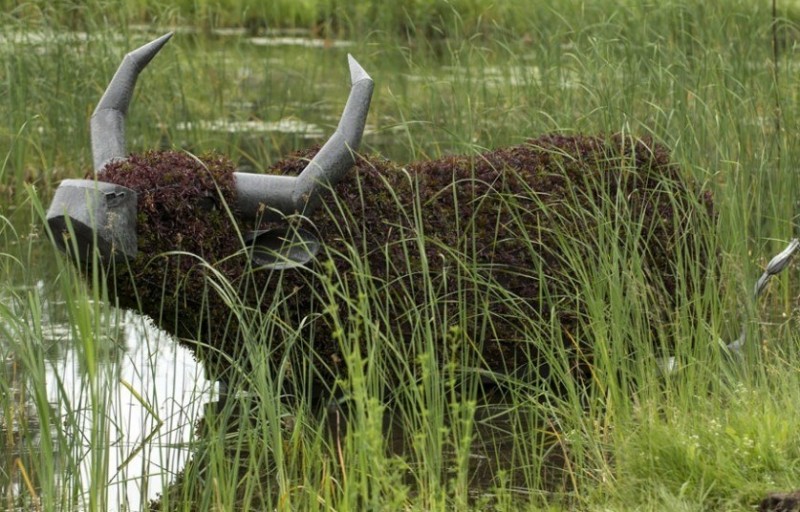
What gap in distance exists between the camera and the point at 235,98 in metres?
8.91

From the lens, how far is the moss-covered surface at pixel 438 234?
12.8 ft

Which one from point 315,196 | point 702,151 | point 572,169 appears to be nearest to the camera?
point 315,196

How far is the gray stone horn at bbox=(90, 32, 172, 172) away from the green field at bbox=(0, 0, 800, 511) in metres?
0.45

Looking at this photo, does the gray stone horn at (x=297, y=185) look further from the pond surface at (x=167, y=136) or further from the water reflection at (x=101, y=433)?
the water reflection at (x=101, y=433)

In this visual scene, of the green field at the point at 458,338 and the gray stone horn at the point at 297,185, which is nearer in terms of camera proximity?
the green field at the point at 458,338

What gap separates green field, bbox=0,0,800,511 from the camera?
10.2ft

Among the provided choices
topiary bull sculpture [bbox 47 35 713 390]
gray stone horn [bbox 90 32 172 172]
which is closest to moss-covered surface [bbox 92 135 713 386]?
topiary bull sculpture [bbox 47 35 713 390]

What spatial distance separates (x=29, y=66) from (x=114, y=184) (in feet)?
12.4

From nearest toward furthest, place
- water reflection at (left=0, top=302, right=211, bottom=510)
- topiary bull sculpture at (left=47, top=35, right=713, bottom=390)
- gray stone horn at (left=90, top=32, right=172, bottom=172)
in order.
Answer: water reflection at (left=0, top=302, right=211, bottom=510)
topiary bull sculpture at (left=47, top=35, right=713, bottom=390)
gray stone horn at (left=90, top=32, right=172, bottom=172)

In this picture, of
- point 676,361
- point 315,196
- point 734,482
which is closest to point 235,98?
point 315,196

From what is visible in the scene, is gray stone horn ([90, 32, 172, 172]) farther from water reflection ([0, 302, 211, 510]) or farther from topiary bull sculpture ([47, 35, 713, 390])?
water reflection ([0, 302, 211, 510])

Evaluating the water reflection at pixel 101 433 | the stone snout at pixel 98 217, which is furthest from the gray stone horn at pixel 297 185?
the water reflection at pixel 101 433

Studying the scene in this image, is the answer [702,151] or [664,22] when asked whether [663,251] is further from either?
[664,22]

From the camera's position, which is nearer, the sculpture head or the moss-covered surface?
the sculpture head
